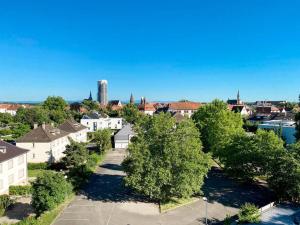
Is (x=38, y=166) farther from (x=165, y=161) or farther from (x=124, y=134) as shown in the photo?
(x=165, y=161)

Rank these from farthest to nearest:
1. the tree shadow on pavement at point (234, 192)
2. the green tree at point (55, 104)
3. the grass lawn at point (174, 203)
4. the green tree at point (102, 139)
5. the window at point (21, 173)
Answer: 1. the green tree at point (55, 104)
2. the green tree at point (102, 139)
3. the window at point (21, 173)
4. the tree shadow on pavement at point (234, 192)
5. the grass lawn at point (174, 203)

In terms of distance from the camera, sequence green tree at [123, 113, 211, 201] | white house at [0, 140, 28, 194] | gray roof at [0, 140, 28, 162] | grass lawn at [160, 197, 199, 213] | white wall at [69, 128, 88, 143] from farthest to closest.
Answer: white wall at [69, 128, 88, 143] < gray roof at [0, 140, 28, 162] < white house at [0, 140, 28, 194] < grass lawn at [160, 197, 199, 213] < green tree at [123, 113, 211, 201]

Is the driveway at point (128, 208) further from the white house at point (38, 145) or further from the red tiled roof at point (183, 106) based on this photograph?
the red tiled roof at point (183, 106)

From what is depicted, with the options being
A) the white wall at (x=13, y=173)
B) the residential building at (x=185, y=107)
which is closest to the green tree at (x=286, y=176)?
the white wall at (x=13, y=173)

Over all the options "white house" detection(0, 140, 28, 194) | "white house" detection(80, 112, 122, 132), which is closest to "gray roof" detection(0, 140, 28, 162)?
"white house" detection(0, 140, 28, 194)

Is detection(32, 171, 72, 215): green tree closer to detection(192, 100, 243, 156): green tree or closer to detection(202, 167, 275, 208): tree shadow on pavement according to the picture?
detection(202, 167, 275, 208): tree shadow on pavement

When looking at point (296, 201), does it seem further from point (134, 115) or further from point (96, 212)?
point (134, 115)

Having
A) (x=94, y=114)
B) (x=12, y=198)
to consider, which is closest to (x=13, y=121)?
(x=94, y=114)
